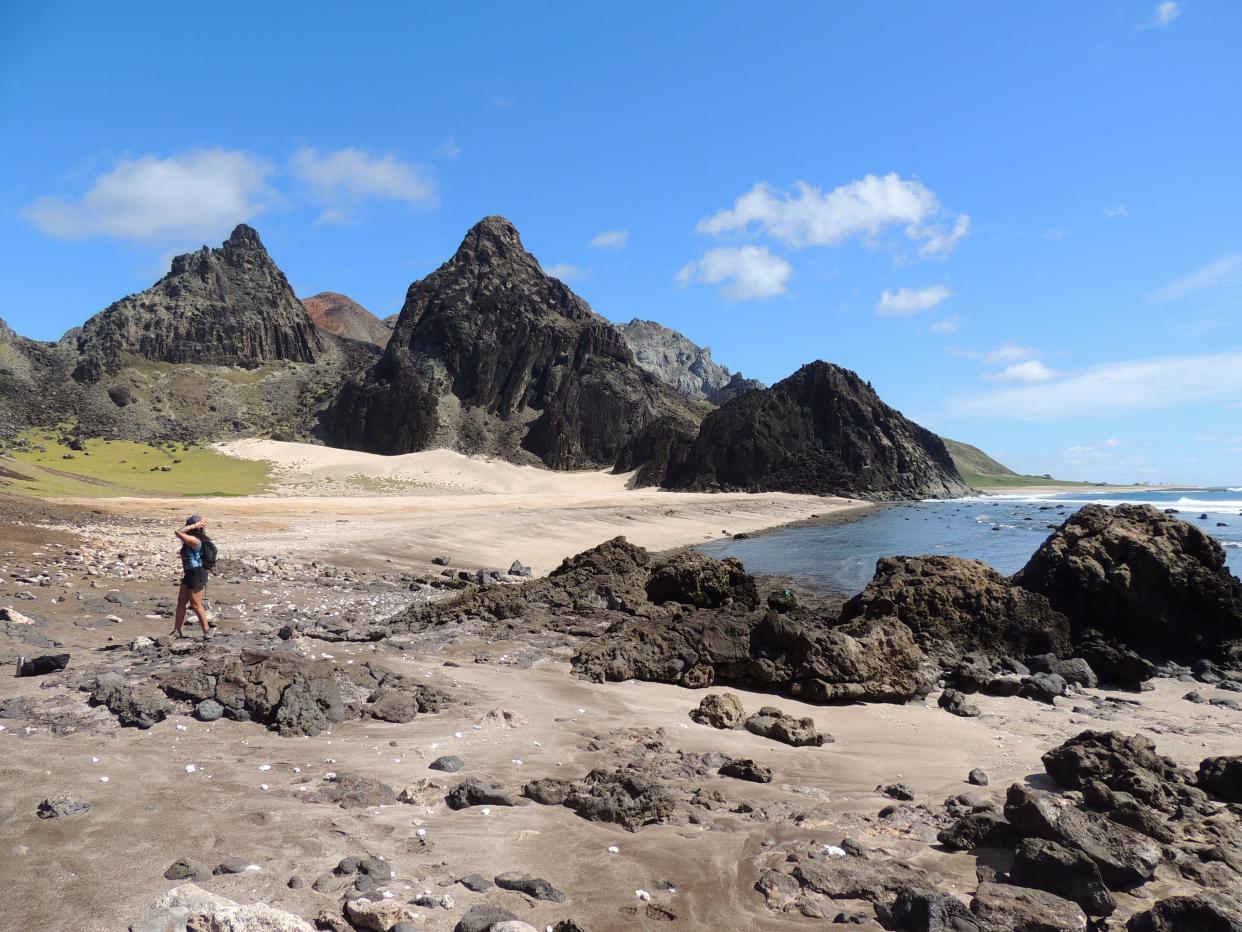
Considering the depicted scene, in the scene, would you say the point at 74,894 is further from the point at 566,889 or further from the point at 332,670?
the point at 332,670

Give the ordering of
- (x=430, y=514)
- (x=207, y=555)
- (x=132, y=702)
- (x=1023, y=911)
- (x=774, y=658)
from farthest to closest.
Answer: (x=430, y=514), (x=774, y=658), (x=207, y=555), (x=132, y=702), (x=1023, y=911)

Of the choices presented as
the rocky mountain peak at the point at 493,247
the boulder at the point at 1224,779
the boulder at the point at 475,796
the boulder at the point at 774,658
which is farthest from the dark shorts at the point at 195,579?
the rocky mountain peak at the point at 493,247

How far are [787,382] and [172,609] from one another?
9720cm

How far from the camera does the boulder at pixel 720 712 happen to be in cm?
881

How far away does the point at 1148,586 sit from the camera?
15.9m

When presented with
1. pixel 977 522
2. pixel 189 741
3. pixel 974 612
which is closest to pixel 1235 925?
pixel 189 741

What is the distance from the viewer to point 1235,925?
4.29m

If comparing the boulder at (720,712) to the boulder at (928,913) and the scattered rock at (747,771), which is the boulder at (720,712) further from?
the boulder at (928,913)

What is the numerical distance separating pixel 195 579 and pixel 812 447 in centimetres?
9036

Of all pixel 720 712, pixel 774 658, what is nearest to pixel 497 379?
pixel 774 658

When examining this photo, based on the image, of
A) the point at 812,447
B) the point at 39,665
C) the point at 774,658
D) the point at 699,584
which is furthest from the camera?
the point at 812,447

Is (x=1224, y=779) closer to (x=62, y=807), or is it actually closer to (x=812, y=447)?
(x=62, y=807)

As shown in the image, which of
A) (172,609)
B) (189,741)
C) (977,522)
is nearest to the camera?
(189,741)

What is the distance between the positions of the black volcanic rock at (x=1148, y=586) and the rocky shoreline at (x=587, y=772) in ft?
4.21
